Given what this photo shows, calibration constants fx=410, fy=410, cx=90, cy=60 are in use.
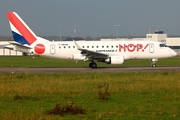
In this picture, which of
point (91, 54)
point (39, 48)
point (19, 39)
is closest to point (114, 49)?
point (91, 54)

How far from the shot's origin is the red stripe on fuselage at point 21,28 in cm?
4370

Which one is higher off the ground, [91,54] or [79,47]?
[79,47]

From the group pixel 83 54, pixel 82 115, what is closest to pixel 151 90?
pixel 82 115

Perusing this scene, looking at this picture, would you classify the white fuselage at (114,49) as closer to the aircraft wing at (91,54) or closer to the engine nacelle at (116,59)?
the aircraft wing at (91,54)

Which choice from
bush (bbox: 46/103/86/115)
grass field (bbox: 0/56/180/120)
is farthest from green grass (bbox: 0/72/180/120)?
bush (bbox: 46/103/86/115)

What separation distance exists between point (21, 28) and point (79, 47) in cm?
660

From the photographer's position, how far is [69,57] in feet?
145

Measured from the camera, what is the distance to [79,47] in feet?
143

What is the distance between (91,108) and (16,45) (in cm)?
2871

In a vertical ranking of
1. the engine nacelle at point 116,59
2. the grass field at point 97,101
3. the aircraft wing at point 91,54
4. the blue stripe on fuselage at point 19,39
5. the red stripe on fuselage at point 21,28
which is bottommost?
the grass field at point 97,101

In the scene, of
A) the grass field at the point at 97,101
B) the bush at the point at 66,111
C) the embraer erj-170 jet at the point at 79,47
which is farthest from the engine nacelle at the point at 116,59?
the bush at the point at 66,111

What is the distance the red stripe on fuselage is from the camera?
4370 cm

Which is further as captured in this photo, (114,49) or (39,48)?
(39,48)

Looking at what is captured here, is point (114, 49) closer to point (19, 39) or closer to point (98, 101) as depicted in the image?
point (19, 39)
